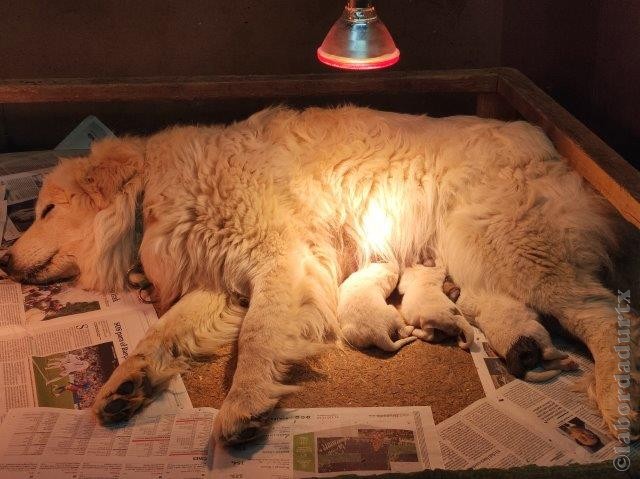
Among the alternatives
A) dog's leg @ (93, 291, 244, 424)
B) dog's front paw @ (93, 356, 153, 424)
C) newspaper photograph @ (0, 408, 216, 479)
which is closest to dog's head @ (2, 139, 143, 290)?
dog's leg @ (93, 291, 244, 424)

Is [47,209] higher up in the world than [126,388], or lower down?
higher up

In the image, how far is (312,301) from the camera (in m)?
2.62

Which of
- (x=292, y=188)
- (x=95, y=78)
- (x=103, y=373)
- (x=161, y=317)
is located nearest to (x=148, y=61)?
(x=95, y=78)

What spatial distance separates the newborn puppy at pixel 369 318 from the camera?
2479 millimetres

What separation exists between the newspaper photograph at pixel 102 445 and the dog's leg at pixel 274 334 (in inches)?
4.7

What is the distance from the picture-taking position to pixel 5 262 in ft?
9.70

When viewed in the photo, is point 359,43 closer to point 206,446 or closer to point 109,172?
point 109,172

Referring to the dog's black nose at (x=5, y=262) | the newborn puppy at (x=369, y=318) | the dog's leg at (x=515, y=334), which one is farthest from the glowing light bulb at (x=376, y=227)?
the dog's black nose at (x=5, y=262)

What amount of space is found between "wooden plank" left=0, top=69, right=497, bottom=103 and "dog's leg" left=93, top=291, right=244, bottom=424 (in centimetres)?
131

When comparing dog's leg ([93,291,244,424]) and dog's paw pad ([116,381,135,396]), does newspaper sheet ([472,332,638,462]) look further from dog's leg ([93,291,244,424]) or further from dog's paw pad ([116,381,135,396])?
dog's paw pad ([116,381,135,396])

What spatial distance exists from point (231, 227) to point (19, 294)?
3.65ft

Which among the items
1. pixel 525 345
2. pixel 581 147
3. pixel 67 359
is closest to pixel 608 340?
pixel 525 345

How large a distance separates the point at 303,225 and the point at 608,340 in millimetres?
1301

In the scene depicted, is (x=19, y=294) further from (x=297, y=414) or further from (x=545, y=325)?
(x=545, y=325)
